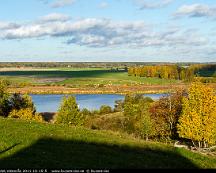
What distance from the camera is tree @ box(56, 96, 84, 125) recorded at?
76938mm

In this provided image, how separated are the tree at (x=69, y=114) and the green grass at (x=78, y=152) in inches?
1830

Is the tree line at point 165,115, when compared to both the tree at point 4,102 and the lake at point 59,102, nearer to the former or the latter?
the tree at point 4,102

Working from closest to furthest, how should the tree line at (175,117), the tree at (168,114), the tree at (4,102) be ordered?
1. the tree line at (175,117)
2. the tree at (168,114)
3. the tree at (4,102)

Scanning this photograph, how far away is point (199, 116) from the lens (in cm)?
5947

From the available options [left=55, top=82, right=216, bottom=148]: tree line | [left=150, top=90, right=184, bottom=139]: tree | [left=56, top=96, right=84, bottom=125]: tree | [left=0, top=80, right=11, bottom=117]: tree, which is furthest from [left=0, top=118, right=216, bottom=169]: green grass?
[left=0, top=80, right=11, bottom=117]: tree

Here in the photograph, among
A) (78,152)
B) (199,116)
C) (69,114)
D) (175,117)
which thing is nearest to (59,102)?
(69,114)

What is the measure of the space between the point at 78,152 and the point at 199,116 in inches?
1597

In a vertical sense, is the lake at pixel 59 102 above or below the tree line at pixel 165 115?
below

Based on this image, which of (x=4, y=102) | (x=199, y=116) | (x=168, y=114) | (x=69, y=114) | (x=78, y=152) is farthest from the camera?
(x=4, y=102)

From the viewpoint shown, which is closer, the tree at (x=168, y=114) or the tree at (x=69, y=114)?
the tree at (x=168, y=114)

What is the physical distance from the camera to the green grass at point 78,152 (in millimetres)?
18656

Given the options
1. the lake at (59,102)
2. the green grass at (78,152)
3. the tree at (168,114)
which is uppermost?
the green grass at (78,152)

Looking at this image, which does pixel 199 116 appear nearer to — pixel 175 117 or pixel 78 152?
pixel 175 117

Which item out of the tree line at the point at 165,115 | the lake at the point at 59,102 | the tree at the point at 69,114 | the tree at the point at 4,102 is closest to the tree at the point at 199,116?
the tree line at the point at 165,115
